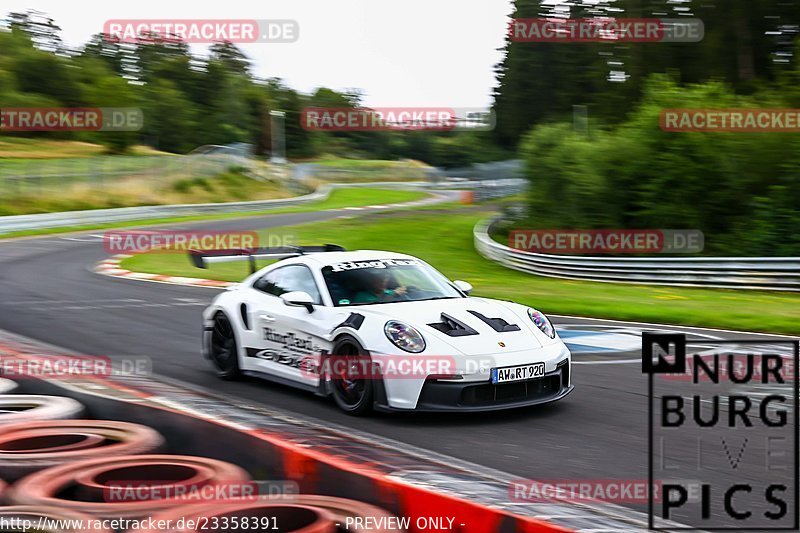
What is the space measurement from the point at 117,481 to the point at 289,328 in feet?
10.6

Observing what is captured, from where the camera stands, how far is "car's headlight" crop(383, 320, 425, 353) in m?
7.38

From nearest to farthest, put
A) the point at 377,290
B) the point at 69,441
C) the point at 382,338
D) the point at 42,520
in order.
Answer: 1. the point at 42,520
2. the point at 69,441
3. the point at 382,338
4. the point at 377,290

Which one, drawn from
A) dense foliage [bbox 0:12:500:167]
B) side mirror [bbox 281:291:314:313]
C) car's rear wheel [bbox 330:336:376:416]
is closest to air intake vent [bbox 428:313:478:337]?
car's rear wheel [bbox 330:336:376:416]

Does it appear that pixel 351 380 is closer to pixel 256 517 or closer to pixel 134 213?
pixel 256 517

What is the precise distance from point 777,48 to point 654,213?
50.2 ft

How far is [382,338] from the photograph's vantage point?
7.44 meters

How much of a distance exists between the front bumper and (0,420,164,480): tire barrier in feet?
6.56

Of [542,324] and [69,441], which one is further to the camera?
[542,324]

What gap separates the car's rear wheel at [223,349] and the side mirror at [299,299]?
124cm

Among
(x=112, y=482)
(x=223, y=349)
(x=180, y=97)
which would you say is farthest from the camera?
(x=180, y=97)

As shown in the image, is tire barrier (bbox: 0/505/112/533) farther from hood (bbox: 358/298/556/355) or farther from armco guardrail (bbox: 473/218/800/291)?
armco guardrail (bbox: 473/218/800/291)

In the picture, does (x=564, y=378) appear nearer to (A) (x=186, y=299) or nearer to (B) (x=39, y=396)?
(B) (x=39, y=396)

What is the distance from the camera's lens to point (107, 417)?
6723 millimetres

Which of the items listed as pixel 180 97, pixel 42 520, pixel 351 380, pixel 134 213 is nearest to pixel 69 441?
pixel 42 520
